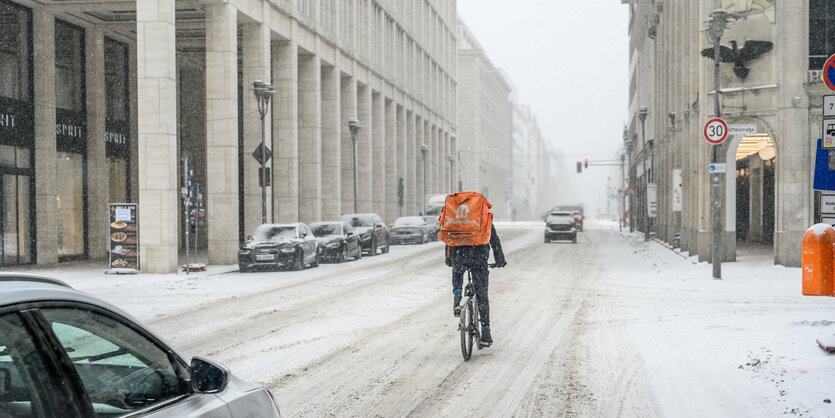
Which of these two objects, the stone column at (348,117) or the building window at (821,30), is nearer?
the building window at (821,30)

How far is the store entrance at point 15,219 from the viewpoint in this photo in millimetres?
26078

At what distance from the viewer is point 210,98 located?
92.0ft

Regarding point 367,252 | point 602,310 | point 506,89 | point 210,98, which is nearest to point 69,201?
point 210,98

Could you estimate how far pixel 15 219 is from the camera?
1052 inches

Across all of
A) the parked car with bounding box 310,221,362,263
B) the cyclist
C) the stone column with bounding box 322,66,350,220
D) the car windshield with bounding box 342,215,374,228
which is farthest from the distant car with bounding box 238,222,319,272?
the stone column with bounding box 322,66,350,220

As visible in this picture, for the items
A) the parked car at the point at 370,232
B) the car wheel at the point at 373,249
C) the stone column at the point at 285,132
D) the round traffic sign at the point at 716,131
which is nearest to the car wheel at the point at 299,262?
the parked car at the point at 370,232

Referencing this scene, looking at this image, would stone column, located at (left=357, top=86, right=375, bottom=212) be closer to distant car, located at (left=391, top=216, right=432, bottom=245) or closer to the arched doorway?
distant car, located at (left=391, top=216, right=432, bottom=245)

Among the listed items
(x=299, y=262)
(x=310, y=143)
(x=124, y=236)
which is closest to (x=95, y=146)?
(x=124, y=236)

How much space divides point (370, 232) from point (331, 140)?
11.3m

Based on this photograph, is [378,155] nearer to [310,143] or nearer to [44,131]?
[310,143]

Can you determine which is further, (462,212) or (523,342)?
(523,342)

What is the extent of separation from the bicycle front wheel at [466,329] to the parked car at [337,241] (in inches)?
727

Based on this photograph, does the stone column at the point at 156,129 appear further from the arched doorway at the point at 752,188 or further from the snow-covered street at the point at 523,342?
the arched doorway at the point at 752,188

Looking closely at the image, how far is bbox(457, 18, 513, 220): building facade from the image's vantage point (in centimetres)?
10938
